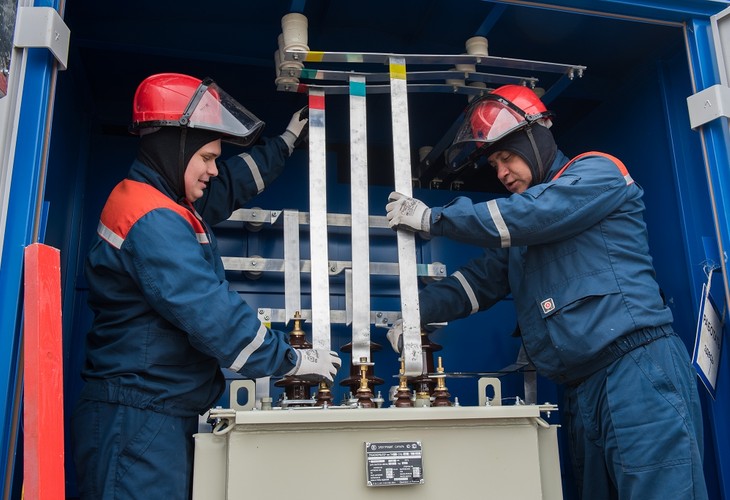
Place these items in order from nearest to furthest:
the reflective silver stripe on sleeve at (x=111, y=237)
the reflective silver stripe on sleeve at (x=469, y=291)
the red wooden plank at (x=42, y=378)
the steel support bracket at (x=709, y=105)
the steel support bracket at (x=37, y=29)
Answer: the red wooden plank at (x=42, y=378) < the steel support bracket at (x=37, y=29) < the reflective silver stripe on sleeve at (x=111, y=237) < the steel support bracket at (x=709, y=105) < the reflective silver stripe on sleeve at (x=469, y=291)

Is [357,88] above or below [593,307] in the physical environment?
above

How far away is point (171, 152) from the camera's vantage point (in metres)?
2.37

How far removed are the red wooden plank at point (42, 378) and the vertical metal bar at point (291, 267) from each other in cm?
95

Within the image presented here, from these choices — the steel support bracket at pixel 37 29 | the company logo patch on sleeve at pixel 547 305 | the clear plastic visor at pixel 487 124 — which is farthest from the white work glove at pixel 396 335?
the steel support bracket at pixel 37 29

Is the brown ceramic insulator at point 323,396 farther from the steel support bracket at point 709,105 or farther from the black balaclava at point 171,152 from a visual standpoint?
the steel support bracket at point 709,105

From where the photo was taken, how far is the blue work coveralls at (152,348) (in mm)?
2025

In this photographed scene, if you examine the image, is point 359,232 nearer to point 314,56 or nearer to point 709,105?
point 314,56

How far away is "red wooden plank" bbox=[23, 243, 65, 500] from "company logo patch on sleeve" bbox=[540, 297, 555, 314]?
5.10 feet

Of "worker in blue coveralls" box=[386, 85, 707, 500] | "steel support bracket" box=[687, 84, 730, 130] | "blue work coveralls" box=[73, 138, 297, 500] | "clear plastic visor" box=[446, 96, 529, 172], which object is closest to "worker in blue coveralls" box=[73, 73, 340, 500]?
"blue work coveralls" box=[73, 138, 297, 500]

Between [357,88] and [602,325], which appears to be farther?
[357,88]

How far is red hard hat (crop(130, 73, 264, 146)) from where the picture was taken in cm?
237

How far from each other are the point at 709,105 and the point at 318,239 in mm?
1427

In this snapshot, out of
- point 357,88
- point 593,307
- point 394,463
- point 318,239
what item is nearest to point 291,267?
point 318,239

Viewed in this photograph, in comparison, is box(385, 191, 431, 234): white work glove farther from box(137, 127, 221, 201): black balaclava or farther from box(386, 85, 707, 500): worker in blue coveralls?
box(137, 127, 221, 201): black balaclava
